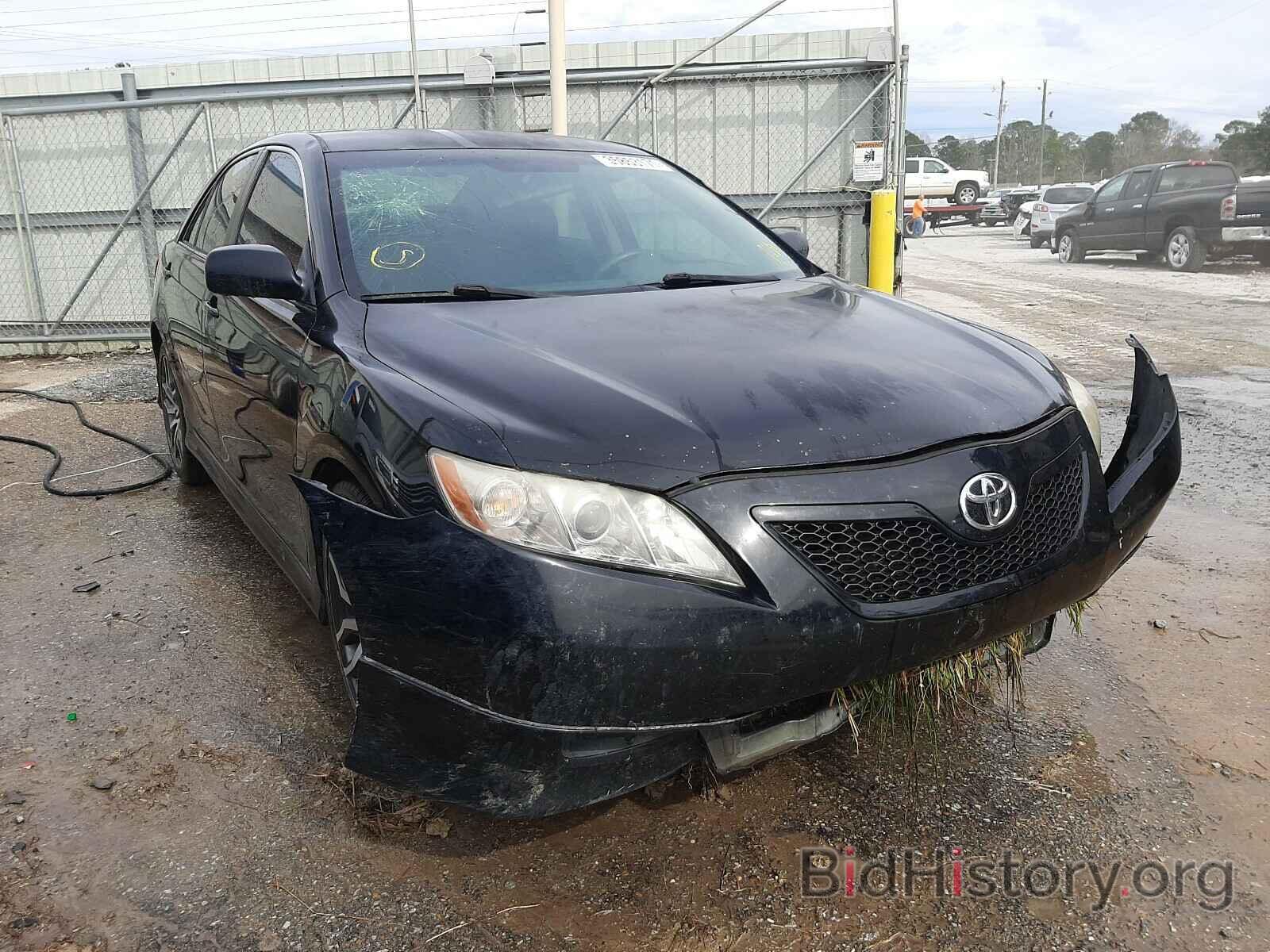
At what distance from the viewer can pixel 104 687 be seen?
303 cm

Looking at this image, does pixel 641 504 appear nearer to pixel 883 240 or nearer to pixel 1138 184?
pixel 883 240

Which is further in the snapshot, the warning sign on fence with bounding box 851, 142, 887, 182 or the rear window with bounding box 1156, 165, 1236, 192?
the rear window with bounding box 1156, 165, 1236, 192

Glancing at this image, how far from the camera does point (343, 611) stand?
2.42 m

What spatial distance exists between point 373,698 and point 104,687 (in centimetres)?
155

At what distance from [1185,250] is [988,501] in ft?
57.8

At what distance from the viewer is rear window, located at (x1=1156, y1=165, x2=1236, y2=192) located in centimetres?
1576

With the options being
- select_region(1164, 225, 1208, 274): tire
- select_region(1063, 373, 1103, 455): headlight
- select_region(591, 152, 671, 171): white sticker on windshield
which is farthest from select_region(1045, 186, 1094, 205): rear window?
select_region(1063, 373, 1103, 455): headlight

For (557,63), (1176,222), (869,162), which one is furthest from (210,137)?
(1176,222)

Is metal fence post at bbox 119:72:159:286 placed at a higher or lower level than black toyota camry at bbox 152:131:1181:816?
higher

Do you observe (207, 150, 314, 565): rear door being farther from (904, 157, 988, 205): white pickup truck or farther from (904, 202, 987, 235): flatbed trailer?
(904, 202, 987, 235): flatbed trailer

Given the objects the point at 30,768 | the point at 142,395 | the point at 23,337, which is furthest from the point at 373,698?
the point at 23,337

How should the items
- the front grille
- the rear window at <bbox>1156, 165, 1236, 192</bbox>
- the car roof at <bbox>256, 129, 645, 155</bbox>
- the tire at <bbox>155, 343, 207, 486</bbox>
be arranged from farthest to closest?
the rear window at <bbox>1156, 165, 1236, 192</bbox> < the tire at <bbox>155, 343, 207, 486</bbox> < the car roof at <bbox>256, 129, 645, 155</bbox> < the front grille

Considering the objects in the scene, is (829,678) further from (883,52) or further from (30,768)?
(883,52)

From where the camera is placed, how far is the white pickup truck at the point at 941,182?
33031 millimetres
